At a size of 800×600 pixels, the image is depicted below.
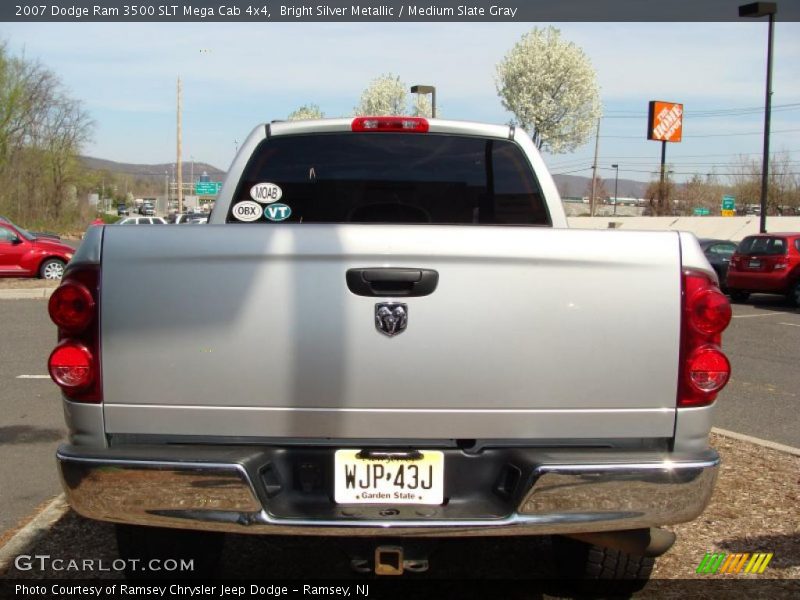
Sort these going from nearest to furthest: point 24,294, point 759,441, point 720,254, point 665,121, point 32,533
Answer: point 32,533, point 759,441, point 24,294, point 720,254, point 665,121

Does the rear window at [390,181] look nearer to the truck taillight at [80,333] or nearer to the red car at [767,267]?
the truck taillight at [80,333]

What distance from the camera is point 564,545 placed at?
11.1ft

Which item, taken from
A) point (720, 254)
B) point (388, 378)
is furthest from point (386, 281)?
point (720, 254)

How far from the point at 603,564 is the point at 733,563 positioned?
93 centimetres

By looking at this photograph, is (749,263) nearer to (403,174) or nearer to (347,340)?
(403,174)

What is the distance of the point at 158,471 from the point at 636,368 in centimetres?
149

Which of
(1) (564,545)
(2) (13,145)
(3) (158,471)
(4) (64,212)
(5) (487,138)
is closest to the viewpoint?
(3) (158,471)

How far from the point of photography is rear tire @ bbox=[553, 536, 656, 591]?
10.3 feet

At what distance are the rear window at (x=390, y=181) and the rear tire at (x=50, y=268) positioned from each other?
15819mm

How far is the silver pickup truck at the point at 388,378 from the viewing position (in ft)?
8.06

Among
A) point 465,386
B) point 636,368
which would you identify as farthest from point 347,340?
point 636,368

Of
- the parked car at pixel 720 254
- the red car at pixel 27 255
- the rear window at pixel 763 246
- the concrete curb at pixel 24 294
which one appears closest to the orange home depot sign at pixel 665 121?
the parked car at pixel 720 254

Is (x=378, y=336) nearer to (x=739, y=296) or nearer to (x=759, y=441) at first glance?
(x=759, y=441)

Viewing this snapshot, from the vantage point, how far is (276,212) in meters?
4.21
